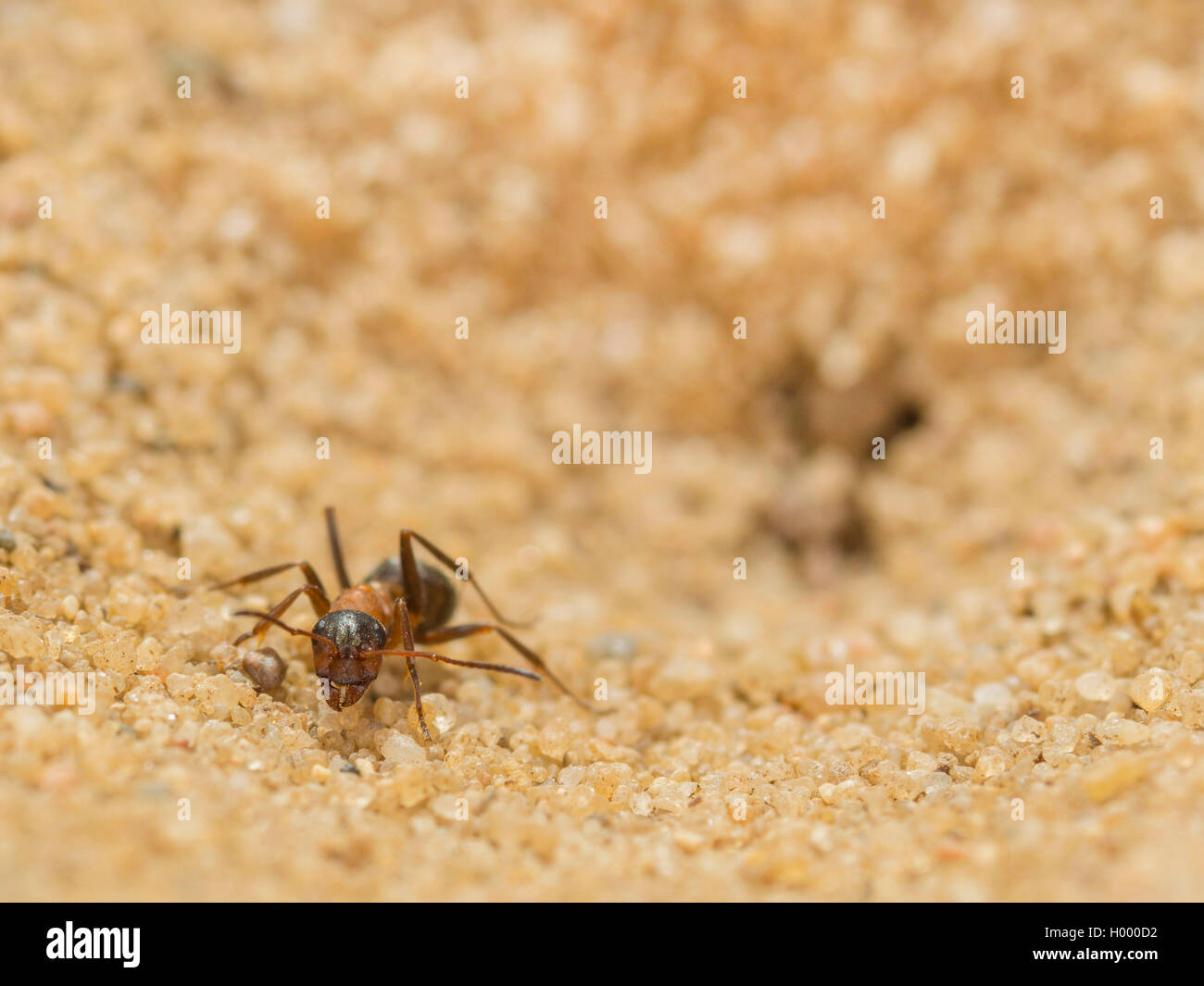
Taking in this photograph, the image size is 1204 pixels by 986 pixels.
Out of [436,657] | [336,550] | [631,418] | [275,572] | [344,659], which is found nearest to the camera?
[344,659]


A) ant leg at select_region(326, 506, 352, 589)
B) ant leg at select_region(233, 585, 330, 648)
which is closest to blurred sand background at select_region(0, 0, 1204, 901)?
ant leg at select_region(233, 585, 330, 648)

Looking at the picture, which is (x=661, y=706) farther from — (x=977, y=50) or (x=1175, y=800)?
(x=977, y=50)

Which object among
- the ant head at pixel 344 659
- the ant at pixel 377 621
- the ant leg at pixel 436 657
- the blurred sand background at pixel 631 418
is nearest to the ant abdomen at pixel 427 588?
the ant at pixel 377 621

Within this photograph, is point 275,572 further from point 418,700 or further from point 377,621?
point 418,700

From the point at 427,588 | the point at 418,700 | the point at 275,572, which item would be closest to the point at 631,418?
the point at 427,588

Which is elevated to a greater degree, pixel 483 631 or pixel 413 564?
pixel 413 564

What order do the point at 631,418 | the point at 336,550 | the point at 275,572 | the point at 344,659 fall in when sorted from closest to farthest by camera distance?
the point at 344,659 < the point at 275,572 < the point at 336,550 < the point at 631,418
